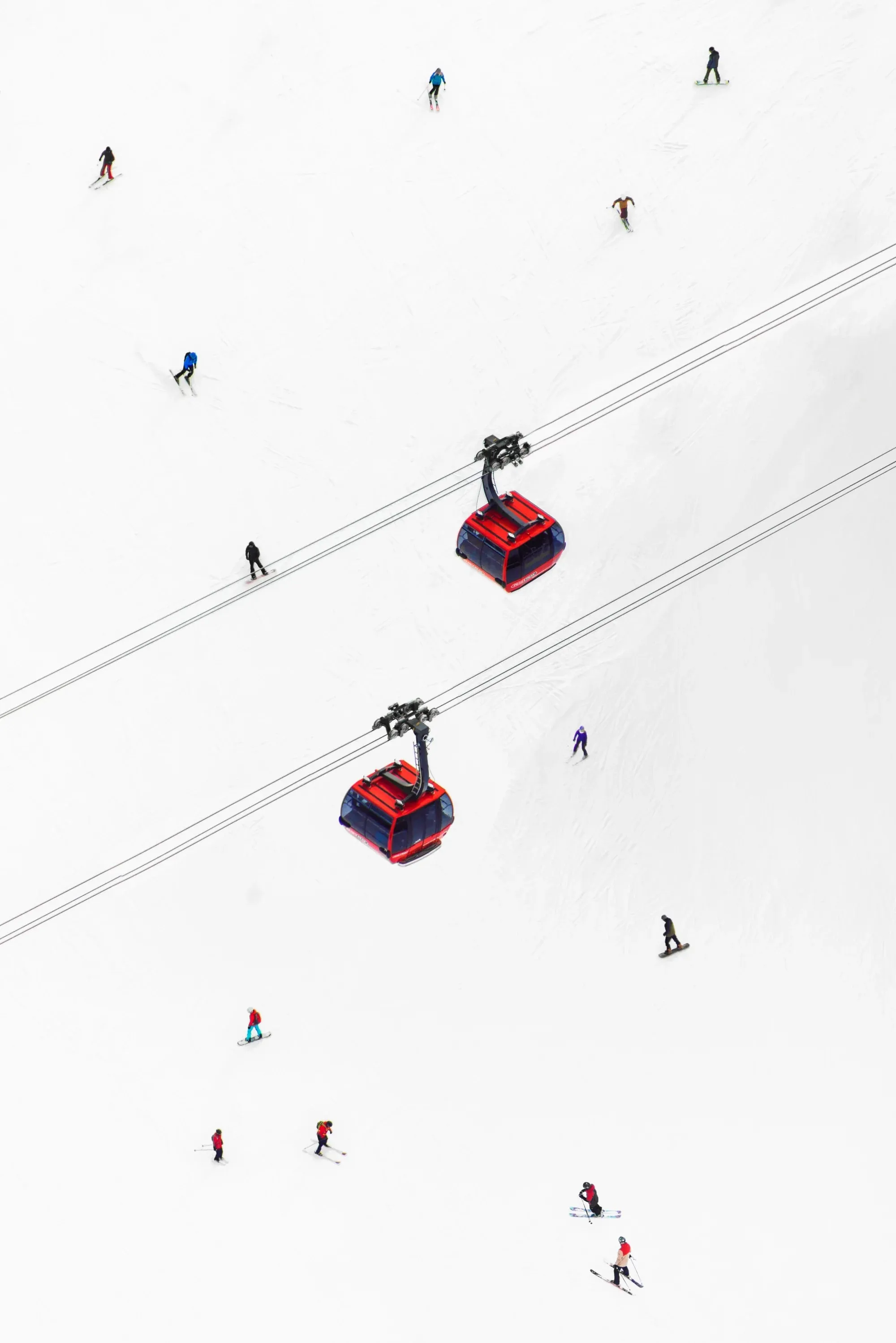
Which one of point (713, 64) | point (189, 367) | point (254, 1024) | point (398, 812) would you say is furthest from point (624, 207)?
point (254, 1024)

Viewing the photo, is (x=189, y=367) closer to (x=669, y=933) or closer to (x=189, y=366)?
(x=189, y=366)

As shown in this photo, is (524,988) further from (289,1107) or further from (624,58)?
(624,58)

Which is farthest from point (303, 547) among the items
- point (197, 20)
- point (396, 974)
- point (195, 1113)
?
point (197, 20)

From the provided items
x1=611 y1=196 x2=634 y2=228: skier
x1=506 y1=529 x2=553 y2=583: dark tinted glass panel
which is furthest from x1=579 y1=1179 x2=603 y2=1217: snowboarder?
x1=611 y1=196 x2=634 y2=228: skier

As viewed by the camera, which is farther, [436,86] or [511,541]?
[436,86]

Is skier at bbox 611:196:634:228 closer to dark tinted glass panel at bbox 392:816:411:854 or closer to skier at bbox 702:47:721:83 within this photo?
skier at bbox 702:47:721:83

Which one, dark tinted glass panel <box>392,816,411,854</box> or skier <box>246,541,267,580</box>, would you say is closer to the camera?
dark tinted glass panel <box>392,816,411,854</box>
